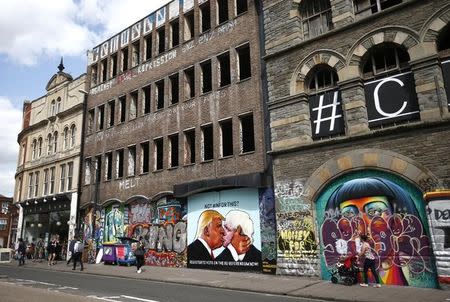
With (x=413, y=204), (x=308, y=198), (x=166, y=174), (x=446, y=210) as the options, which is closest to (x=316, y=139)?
(x=308, y=198)

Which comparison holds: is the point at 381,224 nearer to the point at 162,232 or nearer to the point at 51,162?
the point at 162,232

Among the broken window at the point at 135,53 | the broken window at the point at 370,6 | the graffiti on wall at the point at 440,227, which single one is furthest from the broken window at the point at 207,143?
the graffiti on wall at the point at 440,227

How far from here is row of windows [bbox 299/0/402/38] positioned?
15.4m

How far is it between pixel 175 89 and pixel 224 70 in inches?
161

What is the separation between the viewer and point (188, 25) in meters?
24.3

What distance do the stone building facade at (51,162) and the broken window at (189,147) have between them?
11188 mm

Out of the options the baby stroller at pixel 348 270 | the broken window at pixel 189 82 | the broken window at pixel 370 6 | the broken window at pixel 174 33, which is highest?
the broken window at pixel 174 33

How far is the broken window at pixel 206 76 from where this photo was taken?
22.5 meters

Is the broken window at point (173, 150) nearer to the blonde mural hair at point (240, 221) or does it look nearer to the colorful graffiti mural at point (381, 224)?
the blonde mural hair at point (240, 221)

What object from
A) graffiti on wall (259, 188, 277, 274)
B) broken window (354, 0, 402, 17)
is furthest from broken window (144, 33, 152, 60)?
broken window (354, 0, 402, 17)

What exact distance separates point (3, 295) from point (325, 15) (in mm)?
15130

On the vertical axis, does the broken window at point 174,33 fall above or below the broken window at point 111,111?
above

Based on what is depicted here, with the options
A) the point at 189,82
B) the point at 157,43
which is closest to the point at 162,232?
the point at 189,82

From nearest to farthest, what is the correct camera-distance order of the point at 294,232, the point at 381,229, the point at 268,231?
the point at 381,229, the point at 294,232, the point at 268,231
